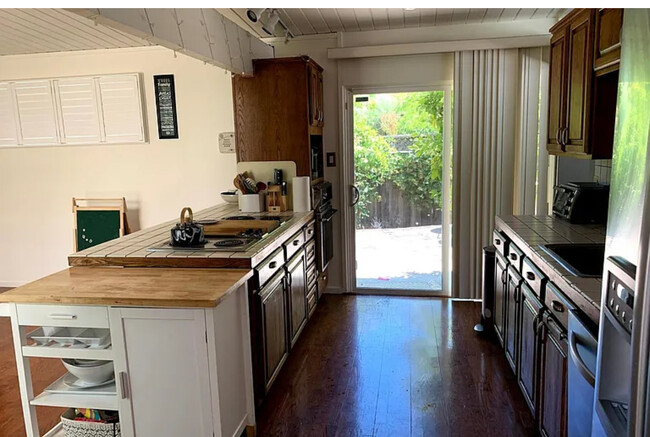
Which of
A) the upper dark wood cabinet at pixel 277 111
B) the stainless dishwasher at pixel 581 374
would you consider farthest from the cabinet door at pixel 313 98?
the stainless dishwasher at pixel 581 374

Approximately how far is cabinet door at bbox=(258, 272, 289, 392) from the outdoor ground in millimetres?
1840

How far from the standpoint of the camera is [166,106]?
4.65 meters

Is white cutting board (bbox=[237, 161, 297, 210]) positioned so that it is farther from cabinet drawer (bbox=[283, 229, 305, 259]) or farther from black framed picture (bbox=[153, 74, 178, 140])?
black framed picture (bbox=[153, 74, 178, 140])

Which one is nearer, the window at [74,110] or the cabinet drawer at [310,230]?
the cabinet drawer at [310,230]

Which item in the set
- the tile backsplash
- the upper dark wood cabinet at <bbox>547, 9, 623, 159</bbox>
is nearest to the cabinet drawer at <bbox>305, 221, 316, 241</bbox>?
the upper dark wood cabinet at <bbox>547, 9, 623, 159</bbox>

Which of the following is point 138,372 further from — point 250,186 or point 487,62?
point 487,62

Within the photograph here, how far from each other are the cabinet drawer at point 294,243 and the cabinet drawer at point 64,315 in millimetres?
1270

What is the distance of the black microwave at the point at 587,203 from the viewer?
2934mm

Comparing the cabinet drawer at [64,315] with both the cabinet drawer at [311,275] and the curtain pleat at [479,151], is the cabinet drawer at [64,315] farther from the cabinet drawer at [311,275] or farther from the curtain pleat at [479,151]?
the curtain pleat at [479,151]

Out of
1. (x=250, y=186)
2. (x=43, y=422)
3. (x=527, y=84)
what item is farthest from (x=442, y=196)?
(x=43, y=422)

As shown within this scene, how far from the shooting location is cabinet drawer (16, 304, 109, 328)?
6.66 ft

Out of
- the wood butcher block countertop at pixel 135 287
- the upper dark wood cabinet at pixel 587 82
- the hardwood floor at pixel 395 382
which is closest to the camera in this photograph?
the wood butcher block countertop at pixel 135 287

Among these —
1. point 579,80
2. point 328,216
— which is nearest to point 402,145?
point 328,216
